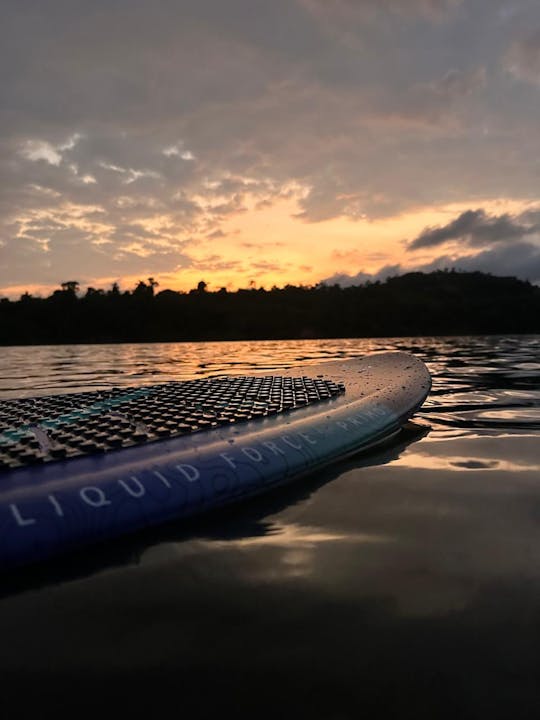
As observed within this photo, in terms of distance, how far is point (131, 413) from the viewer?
4.44 meters

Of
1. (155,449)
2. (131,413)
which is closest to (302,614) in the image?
(155,449)

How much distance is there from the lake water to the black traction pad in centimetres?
87

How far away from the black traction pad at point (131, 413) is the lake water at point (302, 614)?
0.87 m

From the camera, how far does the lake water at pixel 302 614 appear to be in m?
1.61

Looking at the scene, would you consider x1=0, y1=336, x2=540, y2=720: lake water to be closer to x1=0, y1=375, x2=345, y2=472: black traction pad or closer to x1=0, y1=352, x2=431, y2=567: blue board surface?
x1=0, y1=352, x2=431, y2=567: blue board surface

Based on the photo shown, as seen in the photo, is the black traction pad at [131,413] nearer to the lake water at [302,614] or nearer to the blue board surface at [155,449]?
the blue board surface at [155,449]

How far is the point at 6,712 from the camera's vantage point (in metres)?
1.52

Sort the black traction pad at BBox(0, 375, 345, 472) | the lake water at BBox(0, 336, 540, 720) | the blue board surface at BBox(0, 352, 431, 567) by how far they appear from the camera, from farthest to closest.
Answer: the black traction pad at BBox(0, 375, 345, 472), the blue board surface at BBox(0, 352, 431, 567), the lake water at BBox(0, 336, 540, 720)

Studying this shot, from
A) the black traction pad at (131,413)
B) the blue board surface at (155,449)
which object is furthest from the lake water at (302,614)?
the black traction pad at (131,413)

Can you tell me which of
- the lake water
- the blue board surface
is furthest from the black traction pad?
the lake water

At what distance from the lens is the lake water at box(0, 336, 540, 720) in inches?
63.3

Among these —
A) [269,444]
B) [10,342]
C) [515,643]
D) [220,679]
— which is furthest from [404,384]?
[10,342]

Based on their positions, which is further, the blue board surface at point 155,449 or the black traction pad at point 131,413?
the black traction pad at point 131,413

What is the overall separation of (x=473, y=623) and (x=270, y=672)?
85 cm
